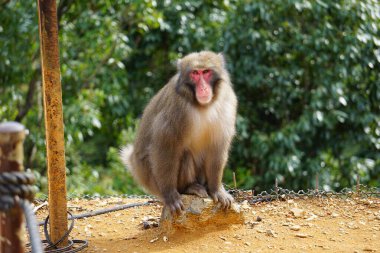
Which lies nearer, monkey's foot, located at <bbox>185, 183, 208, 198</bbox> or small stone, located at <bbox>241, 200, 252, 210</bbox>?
monkey's foot, located at <bbox>185, 183, 208, 198</bbox>

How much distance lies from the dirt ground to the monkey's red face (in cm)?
110

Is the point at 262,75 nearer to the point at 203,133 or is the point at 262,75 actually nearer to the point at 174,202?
the point at 203,133

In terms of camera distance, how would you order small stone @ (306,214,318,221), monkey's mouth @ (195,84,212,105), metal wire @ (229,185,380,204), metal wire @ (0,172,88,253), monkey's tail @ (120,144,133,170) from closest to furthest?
metal wire @ (0,172,88,253)
monkey's mouth @ (195,84,212,105)
small stone @ (306,214,318,221)
monkey's tail @ (120,144,133,170)
metal wire @ (229,185,380,204)

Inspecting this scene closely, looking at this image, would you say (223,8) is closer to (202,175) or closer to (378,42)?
(378,42)

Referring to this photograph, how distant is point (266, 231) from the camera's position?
4516 mm

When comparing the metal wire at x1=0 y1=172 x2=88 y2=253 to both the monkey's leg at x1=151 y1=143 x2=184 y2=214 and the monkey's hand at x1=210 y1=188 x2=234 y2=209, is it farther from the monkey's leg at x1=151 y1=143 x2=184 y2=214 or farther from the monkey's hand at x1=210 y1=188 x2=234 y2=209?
the monkey's hand at x1=210 y1=188 x2=234 y2=209

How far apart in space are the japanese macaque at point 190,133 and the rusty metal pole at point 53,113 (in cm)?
80

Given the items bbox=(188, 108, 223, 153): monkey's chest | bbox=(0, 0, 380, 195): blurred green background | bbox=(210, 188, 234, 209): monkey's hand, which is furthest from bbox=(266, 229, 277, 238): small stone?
bbox=(0, 0, 380, 195): blurred green background

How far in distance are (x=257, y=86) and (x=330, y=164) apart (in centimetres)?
156

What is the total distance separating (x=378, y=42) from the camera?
7379mm

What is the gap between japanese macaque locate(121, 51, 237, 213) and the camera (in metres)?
4.31

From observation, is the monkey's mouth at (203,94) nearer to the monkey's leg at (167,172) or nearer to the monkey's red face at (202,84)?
the monkey's red face at (202,84)

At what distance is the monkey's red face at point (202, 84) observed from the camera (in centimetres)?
422

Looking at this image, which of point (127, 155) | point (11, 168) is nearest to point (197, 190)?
point (127, 155)
